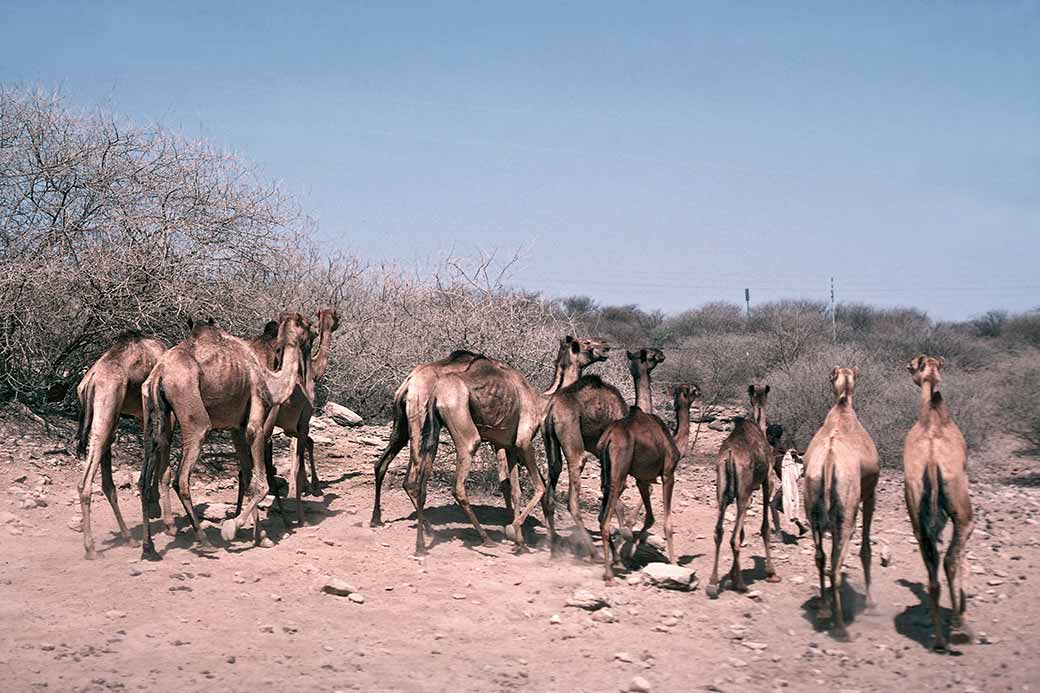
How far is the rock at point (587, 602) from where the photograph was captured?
8.42m

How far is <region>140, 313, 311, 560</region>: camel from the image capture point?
31.3 ft

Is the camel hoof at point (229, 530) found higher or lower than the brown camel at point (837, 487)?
lower

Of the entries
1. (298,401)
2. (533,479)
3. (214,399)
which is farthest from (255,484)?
(533,479)

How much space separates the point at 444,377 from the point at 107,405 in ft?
10.5

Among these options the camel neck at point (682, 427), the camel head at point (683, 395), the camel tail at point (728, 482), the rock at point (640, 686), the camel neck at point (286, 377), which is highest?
the camel neck at point (286, 377)

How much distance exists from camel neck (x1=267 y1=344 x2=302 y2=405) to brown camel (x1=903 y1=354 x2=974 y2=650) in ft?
19.2

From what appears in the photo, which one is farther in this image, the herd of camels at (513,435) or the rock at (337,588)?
the rock at (337,588)

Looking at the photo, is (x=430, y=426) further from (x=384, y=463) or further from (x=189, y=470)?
(x=189, y=470)

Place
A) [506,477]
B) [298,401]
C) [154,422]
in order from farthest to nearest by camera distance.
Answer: [506,477]
[298,401]
[154,422]

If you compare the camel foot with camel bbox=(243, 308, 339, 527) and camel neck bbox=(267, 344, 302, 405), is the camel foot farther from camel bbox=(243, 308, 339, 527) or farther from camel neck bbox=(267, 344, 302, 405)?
camel neck bbox=(267, 344, 302, 405)

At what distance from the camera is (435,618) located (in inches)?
321

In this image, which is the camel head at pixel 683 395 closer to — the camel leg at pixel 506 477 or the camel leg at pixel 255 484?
the camel leg at pixel 506 477

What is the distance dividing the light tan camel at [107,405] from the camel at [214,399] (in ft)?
1.17

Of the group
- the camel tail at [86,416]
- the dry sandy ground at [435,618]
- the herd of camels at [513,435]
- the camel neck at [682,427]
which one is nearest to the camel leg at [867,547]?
the herd of camels at [513,435]
